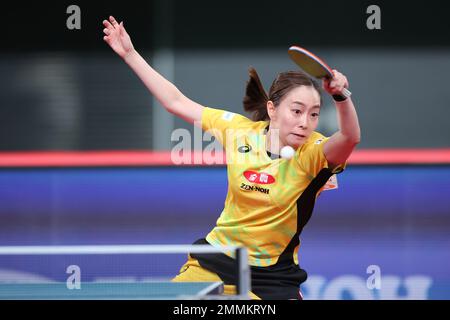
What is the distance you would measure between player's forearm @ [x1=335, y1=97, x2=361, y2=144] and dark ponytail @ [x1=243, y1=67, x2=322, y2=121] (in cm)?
46

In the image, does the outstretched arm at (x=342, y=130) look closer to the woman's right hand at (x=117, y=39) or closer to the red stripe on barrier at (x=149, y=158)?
the woman's right hand at (x=117, y=39)

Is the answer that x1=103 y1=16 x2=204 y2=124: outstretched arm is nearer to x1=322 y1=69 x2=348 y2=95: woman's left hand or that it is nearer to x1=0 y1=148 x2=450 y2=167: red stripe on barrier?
x1=322 y1=69 x2=348 y2=95: woman's left hand

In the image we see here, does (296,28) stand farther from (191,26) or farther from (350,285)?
(350,285)

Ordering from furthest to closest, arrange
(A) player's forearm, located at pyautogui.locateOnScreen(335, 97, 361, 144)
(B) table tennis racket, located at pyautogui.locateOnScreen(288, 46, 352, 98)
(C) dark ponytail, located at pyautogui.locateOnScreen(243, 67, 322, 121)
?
(C) dark ponytail, located at pyautogui.locateOnScreen(243, 67, 322, 121), (A) player's forearm, located at pyautogui.locateOnScreen(335, 97, 361, 144), (B) table tennis racket, located at pyautogui.locateOnScreen(288, 46, 352, 98)

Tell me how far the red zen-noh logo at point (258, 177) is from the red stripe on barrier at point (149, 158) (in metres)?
2.51

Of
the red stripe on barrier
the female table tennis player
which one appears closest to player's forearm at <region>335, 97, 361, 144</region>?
the female table tennis player

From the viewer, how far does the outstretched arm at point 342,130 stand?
3541 millimetres

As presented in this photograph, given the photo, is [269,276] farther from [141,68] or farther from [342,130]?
[141,68]

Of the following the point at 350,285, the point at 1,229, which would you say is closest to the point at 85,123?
the point at 1,229

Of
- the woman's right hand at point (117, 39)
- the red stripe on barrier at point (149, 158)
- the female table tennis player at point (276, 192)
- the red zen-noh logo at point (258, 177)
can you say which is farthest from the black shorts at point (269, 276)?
the red stripe on barrier at point (149, 158)

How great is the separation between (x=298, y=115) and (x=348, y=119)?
1.38ft

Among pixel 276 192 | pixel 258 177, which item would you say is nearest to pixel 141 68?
pixel 258 177

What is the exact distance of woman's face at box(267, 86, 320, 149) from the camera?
404 centimetres
